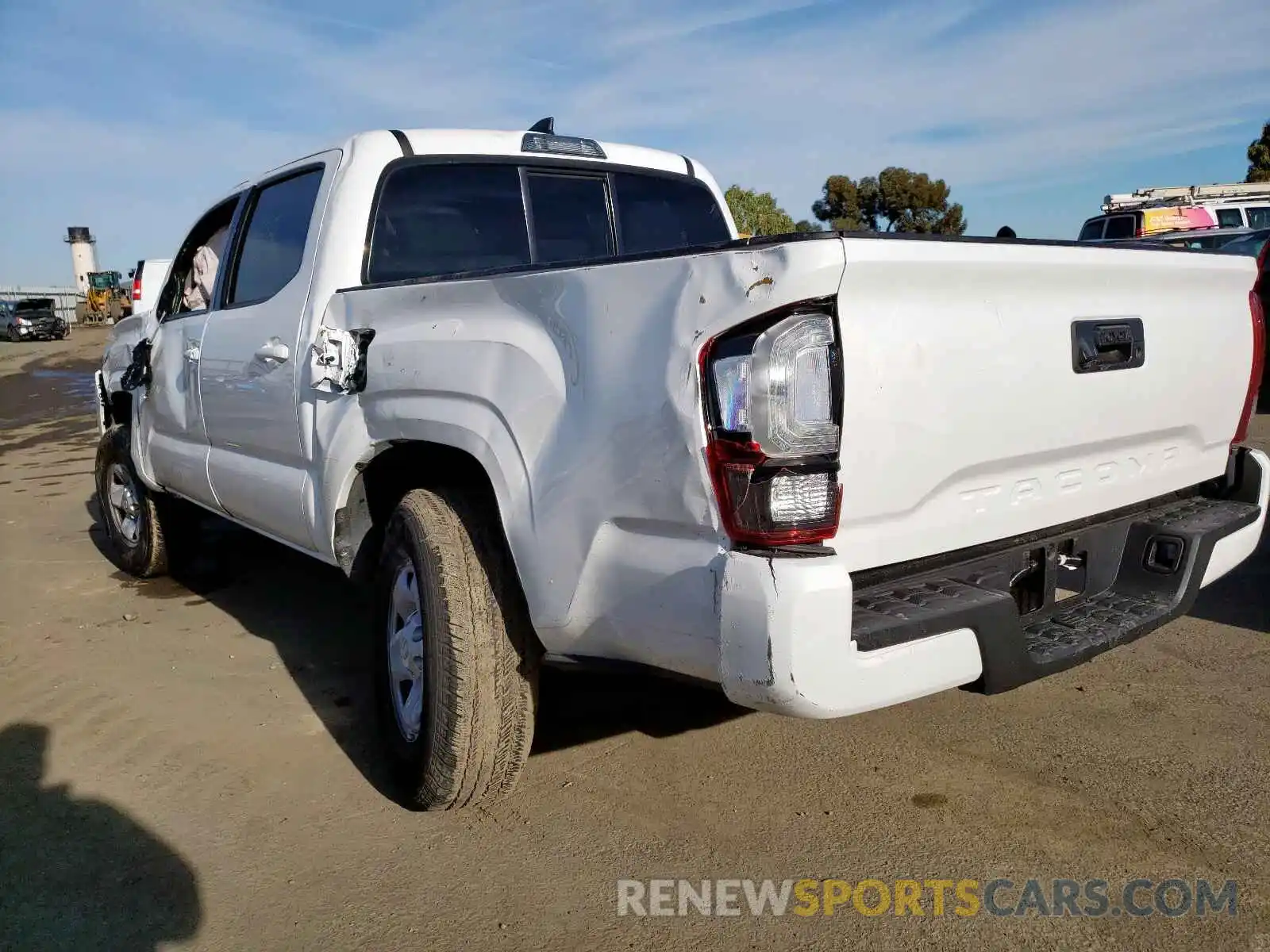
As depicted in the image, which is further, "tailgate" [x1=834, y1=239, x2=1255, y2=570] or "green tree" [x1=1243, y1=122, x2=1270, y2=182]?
"green tree" [x1=1243, y1=122, x2=1270, y2=182]

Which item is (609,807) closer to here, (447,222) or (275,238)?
(447,222)

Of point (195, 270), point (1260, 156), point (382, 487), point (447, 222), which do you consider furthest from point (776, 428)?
point (1260, 156)

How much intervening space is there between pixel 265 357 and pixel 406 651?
1.30m

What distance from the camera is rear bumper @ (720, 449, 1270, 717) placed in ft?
6.35

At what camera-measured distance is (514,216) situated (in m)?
3.82

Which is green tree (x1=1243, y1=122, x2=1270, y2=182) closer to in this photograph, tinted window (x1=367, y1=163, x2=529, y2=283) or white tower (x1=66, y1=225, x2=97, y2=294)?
tinted window (x1=367, y1=163, x2=529, y2=283)

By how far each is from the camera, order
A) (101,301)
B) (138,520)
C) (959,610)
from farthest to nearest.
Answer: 1. (101,301)
2. (138,520)
3. (959,610)

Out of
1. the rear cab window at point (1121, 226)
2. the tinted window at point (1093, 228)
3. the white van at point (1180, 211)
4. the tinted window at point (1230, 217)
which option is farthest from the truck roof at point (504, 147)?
the tinted window at point (1230, 217)

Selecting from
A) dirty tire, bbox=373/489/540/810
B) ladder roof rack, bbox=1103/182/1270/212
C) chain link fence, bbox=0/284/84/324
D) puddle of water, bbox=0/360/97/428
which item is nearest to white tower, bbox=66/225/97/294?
chain link fence, bbox=0/284/84/324

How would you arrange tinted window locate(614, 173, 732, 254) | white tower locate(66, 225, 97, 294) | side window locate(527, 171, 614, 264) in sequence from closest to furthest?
side window locate(527, 171, 614, 264) → tinted window locate(614, 173, 732, 254) → white tower locate(66, 225, 97, 294)

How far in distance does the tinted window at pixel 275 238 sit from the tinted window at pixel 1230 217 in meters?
18.1

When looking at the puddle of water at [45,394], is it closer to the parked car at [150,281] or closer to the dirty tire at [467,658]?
the parked car at [150,281]

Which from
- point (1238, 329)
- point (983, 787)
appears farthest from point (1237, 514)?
point (983, 787)

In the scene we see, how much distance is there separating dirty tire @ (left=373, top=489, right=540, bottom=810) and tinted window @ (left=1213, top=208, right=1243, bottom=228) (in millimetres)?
18733
